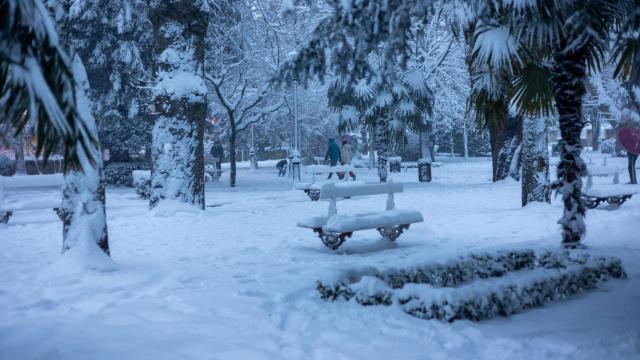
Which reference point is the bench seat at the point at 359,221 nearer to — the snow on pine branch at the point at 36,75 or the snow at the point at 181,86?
the snow at the point at 181,86

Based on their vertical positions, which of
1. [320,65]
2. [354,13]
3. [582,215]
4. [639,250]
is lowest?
[639,250]

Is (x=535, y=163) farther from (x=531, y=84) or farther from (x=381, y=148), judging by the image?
(x=381, y=148)

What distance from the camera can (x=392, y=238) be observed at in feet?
30.6

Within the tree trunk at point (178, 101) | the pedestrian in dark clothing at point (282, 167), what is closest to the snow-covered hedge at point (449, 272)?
the tree trunk at point (178, 101)

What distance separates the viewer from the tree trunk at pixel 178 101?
38.7ft

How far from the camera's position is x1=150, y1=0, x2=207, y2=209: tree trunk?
464 inches

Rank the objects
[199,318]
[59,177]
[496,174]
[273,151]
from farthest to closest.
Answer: [273,151], [496,174], [59,177], [199,318]

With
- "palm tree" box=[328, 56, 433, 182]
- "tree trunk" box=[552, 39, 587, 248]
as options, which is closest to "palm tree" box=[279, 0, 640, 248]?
"tree trunk" box=[552, 39, 587, 248]

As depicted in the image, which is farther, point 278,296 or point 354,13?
point 278,296

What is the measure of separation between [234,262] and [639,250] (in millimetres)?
5891

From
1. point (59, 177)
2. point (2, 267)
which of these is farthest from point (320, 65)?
point (59, 177)

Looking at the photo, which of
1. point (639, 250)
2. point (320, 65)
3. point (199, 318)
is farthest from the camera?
point (639, 250)

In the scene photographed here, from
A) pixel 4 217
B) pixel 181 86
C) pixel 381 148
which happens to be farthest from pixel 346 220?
pixel 381 148

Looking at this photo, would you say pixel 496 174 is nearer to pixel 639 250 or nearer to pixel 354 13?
pixel 639 250
